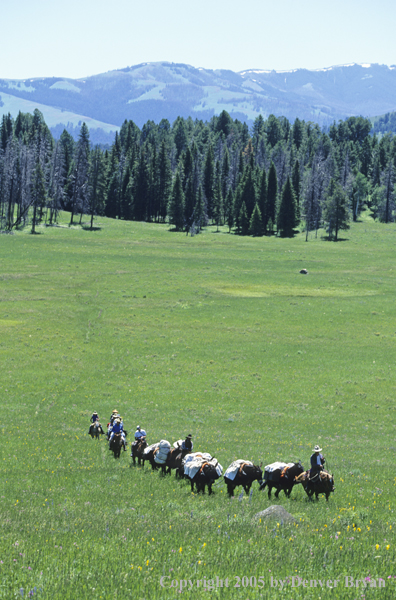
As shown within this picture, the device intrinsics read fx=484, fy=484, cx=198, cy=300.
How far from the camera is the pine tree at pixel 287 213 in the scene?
136m

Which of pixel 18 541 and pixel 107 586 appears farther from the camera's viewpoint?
pixel 18 541

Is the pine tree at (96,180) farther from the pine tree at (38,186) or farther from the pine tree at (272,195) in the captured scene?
the pine tree at (272,195)

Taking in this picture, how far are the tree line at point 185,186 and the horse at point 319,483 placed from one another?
348 feet

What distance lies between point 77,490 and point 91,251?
83.2 metres

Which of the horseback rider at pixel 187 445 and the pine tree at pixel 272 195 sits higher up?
the pine tree at pixel 272 195

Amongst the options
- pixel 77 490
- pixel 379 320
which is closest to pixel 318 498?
pixel 77 490

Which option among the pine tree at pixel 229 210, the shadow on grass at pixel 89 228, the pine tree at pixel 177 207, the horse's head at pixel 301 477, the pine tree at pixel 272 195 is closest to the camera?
the horse's head at pixel 301 477

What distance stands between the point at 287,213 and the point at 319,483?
127 metres

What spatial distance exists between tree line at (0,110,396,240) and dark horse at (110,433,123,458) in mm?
98113

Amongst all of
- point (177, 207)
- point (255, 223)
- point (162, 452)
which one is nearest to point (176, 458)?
point (162, 452)

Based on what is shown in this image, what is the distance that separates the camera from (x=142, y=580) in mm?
8008

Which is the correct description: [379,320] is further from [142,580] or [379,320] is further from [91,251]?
[91,251]

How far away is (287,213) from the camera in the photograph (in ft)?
445

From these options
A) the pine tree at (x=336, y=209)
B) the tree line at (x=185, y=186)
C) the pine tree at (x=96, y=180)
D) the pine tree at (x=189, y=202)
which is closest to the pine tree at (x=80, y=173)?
the tree line at (x=185, y=186)
